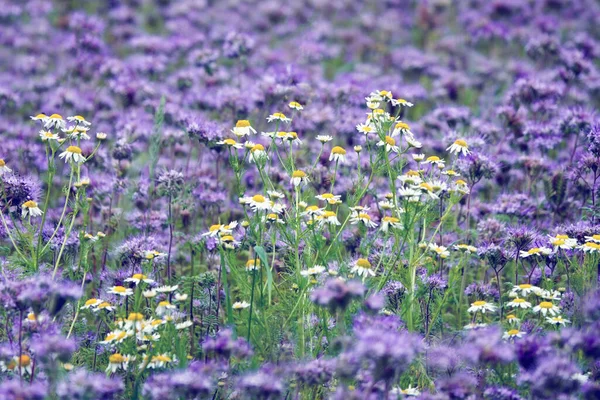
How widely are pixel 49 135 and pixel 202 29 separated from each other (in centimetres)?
744

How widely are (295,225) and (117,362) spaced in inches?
53.3

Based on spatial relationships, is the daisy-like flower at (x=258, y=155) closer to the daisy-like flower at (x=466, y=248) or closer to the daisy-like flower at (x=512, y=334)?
the daisy-like flower at (x=466, y=248)

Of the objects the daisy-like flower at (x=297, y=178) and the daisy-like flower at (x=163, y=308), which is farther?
the daisy-like flower at (x=297, y=178)

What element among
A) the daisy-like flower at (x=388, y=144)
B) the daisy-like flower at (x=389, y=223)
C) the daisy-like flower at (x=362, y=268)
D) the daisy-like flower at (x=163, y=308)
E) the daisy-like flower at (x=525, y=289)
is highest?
the daisy-like flower at (x=388, y=144)

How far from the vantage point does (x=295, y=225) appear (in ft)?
16.2

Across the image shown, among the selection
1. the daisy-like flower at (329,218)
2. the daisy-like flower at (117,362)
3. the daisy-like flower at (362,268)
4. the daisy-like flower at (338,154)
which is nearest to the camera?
the daisy-like flower at (117,362)

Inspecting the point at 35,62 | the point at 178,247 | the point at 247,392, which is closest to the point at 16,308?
the point at 247,392

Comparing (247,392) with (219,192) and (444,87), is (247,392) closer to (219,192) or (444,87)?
(219,192)

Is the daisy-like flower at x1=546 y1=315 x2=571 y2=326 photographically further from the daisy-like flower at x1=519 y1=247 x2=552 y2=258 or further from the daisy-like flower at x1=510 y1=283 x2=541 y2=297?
the daisy-like flower at x1=519 y1=247 x2=552 y2=258

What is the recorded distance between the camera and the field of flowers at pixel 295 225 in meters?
4.03

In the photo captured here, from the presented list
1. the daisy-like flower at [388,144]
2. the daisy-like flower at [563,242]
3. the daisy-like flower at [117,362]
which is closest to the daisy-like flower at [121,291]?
the daisy-like flower at [117,362]

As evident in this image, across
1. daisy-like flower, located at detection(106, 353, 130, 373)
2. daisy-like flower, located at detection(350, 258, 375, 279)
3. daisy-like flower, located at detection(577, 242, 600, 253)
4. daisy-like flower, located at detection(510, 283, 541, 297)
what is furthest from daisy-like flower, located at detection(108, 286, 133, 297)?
daisy-like flower, located at detection(577, 242, 600, 253)

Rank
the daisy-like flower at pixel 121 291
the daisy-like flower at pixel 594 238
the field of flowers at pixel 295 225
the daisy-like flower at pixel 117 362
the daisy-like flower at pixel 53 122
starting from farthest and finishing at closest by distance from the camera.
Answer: the daisy-like flower at pixel 53 122
the daisy-like flower at pixel 594 238
the daisy-like flower at pixel 121 291
the daisy-like flower at pixel 117 362
the field of flowers at pixel 295 225

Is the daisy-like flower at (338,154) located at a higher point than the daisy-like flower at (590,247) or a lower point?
higher
